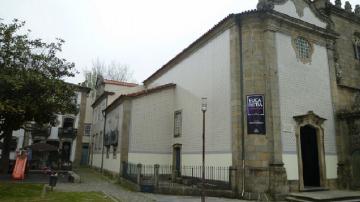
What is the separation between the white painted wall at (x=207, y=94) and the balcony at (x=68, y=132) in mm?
18517

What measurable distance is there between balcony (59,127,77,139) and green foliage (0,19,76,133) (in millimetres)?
19342

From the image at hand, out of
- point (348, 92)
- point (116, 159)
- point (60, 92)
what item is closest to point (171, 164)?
point (116, 159)

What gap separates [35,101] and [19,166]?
641cm

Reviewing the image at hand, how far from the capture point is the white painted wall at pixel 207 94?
1627cm

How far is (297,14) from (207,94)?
6597 mm

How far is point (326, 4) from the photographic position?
20.5 m

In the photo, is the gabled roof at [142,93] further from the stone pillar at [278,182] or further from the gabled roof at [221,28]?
the stone pillar at [278,182]

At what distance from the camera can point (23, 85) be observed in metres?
13.9

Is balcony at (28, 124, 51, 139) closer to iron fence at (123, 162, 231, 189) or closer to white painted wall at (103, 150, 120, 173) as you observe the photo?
white painted wall at (103, 150, 120, 173)

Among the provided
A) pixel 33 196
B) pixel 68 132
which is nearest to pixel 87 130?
pixel 68 132

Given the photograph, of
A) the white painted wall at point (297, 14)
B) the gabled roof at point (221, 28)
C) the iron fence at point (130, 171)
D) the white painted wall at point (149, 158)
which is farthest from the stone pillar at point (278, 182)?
the white painted wall at point (149, 158)

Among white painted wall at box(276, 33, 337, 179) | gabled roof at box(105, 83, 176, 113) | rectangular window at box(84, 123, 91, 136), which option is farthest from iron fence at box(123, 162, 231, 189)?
rectangular window at box(84, 123, 91, 136)

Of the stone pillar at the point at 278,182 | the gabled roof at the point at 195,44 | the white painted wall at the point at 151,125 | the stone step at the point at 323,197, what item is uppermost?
the gabled roof at the point at 195,44

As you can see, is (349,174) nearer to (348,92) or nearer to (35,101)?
(348,92)
